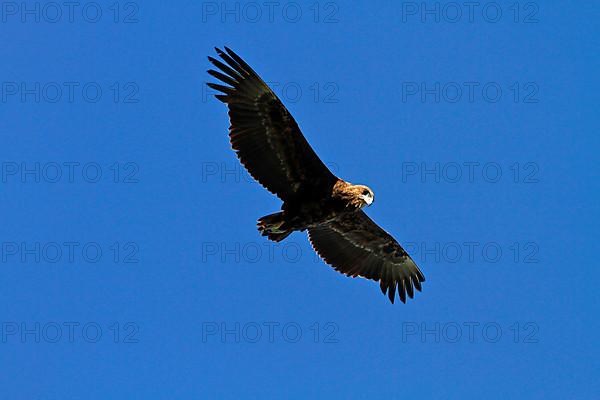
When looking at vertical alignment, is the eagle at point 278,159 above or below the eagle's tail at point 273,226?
above

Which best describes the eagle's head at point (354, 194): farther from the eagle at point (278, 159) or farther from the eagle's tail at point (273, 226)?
the eagle's tail at point (273, 226)

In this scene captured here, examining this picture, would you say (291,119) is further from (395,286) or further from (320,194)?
(395,286)

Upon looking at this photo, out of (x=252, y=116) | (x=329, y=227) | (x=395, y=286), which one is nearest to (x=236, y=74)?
(x=252, y=116)

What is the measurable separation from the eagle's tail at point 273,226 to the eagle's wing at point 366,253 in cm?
191

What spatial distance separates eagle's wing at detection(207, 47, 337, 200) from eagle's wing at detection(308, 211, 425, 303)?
2.32m

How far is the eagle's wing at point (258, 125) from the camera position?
64.1ft

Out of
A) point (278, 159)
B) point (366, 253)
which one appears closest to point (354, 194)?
point (278, 159)

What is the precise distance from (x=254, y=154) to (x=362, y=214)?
3.26 m

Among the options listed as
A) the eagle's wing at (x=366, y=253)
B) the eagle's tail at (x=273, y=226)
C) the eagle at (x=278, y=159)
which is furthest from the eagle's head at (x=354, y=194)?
the eagle's wing at (x=366, y=253)

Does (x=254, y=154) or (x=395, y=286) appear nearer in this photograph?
(x=254, y=154)

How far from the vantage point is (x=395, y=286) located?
2272 centimetres

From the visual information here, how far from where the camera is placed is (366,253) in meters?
22.5

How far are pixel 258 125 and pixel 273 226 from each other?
1.93 m

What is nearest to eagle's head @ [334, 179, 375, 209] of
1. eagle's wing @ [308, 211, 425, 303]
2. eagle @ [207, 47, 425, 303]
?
eagle @ [207, 47, 425, 303]
